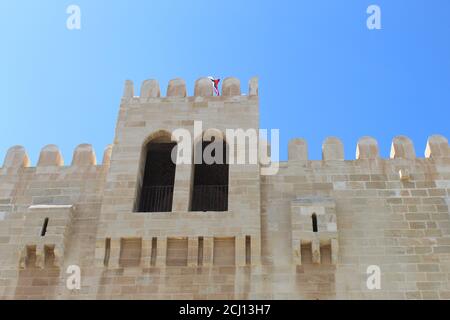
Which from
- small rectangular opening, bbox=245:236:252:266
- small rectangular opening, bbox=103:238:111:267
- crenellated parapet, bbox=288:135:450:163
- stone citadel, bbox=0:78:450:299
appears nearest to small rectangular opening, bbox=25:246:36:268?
stone citadel, bbox=0:78:450:299

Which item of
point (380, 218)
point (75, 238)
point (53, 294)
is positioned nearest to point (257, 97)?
point (380, 218)

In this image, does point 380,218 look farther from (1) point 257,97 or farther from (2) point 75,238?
(2) point 75,238

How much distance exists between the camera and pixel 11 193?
15.3 meters

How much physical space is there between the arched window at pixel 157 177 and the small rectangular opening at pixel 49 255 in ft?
6.64

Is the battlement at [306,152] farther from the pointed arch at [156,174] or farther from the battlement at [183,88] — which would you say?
the battlement at [183,88]

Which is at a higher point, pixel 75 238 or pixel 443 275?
pixel 75 238

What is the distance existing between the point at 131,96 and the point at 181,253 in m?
4.50

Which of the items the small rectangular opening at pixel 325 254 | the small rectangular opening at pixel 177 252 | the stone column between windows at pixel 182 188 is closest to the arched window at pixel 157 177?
the stone column between windows at pixel 182 188

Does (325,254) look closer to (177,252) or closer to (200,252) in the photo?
(200,252)

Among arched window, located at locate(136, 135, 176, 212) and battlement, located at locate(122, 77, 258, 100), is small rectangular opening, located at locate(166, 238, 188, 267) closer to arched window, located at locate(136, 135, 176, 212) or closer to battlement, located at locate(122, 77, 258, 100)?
arched window, located at locate(136, 135, 176, 212)

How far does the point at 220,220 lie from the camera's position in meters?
14.1

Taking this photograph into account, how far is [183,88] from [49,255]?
5094mm
